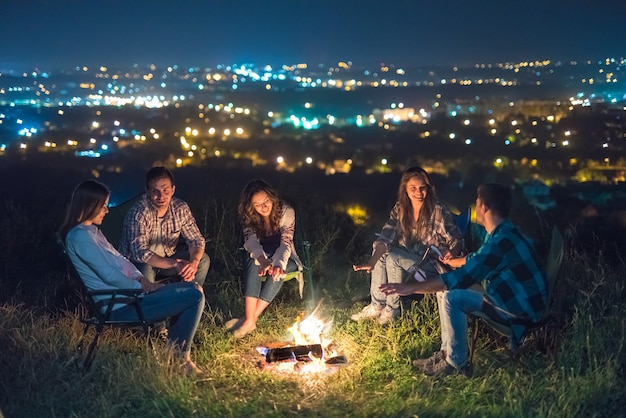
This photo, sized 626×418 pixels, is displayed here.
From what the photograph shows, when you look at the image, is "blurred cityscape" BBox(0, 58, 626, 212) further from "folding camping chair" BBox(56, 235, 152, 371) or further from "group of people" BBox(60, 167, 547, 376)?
"folding camping chair" BBox(56, 235, 152, 371)

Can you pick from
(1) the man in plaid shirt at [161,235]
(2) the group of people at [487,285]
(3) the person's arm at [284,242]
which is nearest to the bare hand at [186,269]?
(1) the man in plaid shirt at [161,235]

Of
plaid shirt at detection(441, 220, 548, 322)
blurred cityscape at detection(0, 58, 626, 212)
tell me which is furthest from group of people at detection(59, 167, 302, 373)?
blurred cityscape at detection(0, 58, 626, 212)

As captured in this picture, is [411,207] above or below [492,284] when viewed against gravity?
→ above

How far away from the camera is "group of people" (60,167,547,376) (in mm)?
3396

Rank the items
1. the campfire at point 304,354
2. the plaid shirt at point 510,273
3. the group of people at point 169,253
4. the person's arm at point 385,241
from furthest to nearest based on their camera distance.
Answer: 1. the person's arm at point 385,241
2. the campfire at point 304,354
3. the group of people at point 169,253
4. the plaid shirt at point 510,273

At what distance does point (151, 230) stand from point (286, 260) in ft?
3.44

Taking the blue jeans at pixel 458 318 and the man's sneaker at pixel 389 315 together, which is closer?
the blue jeans at pixel 458 318

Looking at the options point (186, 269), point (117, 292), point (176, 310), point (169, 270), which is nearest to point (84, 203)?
point (117, 292)

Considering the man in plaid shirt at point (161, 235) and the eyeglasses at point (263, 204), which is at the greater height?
the eyeglasses at point (263, 204)

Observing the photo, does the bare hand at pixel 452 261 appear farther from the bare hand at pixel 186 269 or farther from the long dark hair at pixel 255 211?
the bare hand at pixel 186 269

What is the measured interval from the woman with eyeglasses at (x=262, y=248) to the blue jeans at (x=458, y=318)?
1.39m

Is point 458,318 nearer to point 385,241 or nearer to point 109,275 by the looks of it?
point 385,241

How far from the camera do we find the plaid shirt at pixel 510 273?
10.9 feet

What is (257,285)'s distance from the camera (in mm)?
4496
